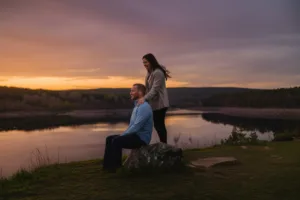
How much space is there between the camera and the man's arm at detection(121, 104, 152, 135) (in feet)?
21.2

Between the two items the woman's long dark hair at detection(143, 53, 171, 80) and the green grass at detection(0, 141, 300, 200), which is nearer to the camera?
the green grass at detection(0, 141, 300, 200)

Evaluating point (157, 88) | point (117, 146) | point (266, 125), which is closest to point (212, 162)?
point (157, 88)

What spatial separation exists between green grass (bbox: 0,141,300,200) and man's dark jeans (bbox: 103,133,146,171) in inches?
9.7

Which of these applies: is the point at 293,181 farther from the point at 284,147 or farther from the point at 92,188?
the point at 284,147

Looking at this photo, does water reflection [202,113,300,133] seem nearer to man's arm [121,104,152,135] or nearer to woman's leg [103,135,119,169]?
woman's leg [103,135,119,169]

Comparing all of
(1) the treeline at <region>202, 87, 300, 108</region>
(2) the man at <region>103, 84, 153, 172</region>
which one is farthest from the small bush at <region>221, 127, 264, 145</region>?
(1) the treeline at <region>202, 87, 300, 108</region>

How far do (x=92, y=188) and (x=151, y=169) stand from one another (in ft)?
3.99

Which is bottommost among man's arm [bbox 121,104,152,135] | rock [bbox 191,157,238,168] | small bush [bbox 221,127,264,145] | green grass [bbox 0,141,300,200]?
green grass [bbox 0,141,300,200]

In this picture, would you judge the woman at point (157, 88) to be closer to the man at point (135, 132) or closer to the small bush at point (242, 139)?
the man at point (135, 132)

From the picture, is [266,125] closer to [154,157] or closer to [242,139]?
[242,139]

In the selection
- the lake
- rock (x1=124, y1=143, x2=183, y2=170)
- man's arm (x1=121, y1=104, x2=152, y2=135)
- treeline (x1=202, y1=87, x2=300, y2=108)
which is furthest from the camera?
treeline (x1=202, y1=87, x2=300, y2=108)

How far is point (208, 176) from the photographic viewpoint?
648cm

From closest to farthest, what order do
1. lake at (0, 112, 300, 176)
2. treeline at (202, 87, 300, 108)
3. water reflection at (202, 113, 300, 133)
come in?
lake at (0, 112, 300, 176) → water reflection at (202, 113, 300, 133) → treeline at (202, 87, 300, 108)

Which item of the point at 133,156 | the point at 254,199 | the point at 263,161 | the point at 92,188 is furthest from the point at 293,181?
the point at 92,188
